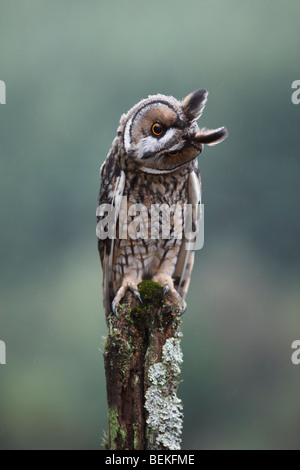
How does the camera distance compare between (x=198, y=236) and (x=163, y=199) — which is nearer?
(x=163, y=199)

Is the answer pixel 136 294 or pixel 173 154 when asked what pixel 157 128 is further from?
pixel 136 294

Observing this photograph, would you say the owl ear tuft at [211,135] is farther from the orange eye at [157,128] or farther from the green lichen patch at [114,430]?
the green lichen patch at [114,430]

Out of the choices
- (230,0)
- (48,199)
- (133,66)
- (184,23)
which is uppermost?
(230,0)

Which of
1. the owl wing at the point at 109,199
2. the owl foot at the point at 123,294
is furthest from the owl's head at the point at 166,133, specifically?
the owl foot at the point at 123,294

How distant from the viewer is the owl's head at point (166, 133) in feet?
8.42

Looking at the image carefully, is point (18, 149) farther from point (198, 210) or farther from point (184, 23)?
point (198, 210)

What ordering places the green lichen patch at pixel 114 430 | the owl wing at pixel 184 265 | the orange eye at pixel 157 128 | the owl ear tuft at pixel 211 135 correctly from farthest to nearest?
the owl wing at pixel 184 265 → the orange eye at pixel 157 128 → the owl ear tuft at pixel 211 135 → the green lichen patch at pixel 114 430

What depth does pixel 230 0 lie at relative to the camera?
8.51 metres

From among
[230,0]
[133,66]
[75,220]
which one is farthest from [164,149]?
[230,0]

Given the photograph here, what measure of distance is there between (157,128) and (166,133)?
6 cm

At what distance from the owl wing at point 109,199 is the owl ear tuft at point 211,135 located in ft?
1.90

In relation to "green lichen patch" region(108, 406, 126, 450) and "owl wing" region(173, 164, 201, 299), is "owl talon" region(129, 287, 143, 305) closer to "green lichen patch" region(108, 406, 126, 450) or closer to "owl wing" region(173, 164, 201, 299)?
"green lichen patch" region(108, 406, 126, 450)

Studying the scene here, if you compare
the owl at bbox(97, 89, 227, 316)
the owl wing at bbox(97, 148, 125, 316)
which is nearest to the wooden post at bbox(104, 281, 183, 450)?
the owl at bbox(97, 89, 227, 316)

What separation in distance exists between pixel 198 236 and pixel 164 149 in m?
0.83
